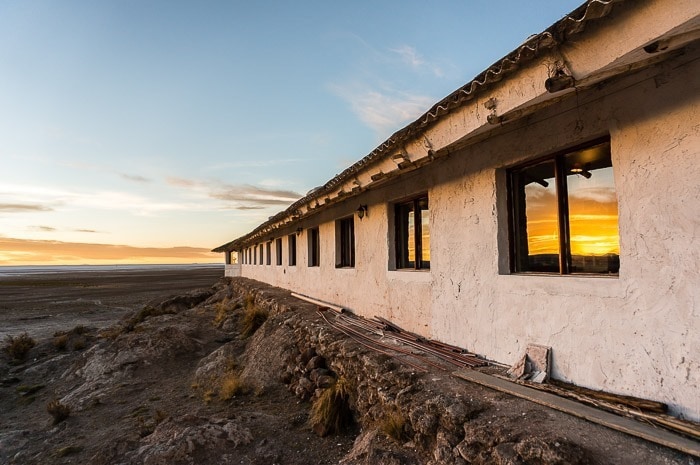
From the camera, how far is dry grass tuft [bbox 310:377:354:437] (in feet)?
17.8

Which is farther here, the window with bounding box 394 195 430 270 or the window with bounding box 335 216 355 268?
the window with bounding box 335 216 355 268

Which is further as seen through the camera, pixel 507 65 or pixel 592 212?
pixel 592 212

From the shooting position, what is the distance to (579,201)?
4098mm

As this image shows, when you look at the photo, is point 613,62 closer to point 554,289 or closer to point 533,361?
point 554,289

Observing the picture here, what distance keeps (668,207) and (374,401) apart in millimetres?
3651

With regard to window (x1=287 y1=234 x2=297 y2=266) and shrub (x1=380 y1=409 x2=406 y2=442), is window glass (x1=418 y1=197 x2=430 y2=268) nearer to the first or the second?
shrub (x1=380 y1=409 x2=406 y2=442)

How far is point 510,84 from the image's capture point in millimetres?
3607

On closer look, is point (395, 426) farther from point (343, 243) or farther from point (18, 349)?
point (18, 349)

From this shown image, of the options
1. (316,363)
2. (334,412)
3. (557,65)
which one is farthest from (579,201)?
(316,363)

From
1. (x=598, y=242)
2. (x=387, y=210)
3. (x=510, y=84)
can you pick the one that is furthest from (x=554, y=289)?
(x=387, y=210)

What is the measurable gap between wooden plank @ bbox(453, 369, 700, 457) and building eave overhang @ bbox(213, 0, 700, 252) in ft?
8.44

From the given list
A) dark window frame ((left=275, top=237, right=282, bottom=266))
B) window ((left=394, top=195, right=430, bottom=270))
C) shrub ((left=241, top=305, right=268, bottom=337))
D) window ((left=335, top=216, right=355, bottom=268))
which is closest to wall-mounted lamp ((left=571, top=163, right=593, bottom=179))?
window ((left=394, top=195, right=430, bottom=270))

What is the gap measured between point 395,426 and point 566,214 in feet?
9.59

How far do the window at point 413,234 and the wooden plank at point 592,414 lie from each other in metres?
2.88
